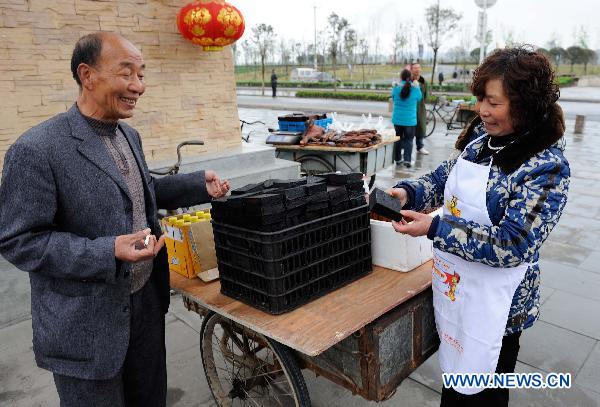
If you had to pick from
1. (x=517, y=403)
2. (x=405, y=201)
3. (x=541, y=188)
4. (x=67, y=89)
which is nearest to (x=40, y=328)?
(x=405, y=201)

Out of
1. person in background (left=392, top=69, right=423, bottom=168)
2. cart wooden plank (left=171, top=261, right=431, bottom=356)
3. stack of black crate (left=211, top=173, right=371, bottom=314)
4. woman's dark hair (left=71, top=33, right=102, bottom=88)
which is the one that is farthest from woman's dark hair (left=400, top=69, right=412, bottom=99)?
woman's dark hair (left=71, top=33, right=102, bottom=88)

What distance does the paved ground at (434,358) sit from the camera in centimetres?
288

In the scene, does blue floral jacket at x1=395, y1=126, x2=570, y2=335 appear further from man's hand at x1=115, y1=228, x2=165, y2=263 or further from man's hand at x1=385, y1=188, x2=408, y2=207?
man's hand at x1=115, y1=228, x2=165, y2=263

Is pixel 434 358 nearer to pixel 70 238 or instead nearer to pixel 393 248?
pixel 393 248

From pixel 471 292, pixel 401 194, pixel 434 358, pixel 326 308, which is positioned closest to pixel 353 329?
pixel 326 308

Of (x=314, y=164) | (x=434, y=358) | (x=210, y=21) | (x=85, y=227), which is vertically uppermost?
(x=210, y=21)

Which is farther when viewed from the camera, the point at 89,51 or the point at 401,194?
the point at 401,194

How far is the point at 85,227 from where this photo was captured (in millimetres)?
1697

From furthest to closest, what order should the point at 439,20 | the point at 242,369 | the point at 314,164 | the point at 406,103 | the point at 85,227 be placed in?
the point at 439,20 < the point at 406,103 < the point at 314,164 < the point at 242,369 < the point at 85,227

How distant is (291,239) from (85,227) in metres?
0.78

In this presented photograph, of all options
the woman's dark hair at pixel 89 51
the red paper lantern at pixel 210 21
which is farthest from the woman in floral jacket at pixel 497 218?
the red paper lantern at pixel 210 21

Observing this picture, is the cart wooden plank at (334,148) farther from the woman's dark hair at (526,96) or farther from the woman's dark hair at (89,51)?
the woman's dark hair at (89,51)

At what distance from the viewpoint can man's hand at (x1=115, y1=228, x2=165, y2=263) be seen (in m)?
1.60

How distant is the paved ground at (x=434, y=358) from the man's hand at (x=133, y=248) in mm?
1705
